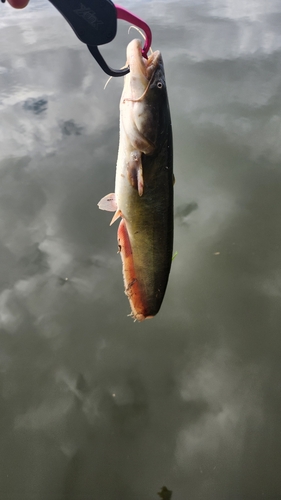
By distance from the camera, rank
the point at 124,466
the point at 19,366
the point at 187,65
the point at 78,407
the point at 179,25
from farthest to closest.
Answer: the point at 179,25 < the point at 187,65 < the point at 19,366 < the point at 78,407 < the point at 124,466

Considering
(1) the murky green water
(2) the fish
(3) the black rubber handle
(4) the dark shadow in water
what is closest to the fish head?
(2) the fish

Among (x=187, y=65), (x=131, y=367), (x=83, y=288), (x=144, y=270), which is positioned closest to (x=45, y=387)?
(x=131, y=367)

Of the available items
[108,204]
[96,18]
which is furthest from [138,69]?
[108,204]

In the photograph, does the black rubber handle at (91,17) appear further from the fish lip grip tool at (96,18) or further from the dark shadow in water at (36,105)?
the dark shadow in water at (36,105)

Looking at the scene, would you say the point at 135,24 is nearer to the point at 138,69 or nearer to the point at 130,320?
the point at 138,69

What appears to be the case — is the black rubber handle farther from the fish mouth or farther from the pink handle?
the fish mouth

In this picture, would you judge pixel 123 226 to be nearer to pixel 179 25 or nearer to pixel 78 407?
pixel 78 407
